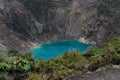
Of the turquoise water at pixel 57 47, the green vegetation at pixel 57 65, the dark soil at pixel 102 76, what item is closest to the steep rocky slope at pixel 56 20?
the turquoise water at pixel 57 47

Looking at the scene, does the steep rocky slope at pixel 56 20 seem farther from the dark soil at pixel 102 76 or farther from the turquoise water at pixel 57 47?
the dark soil at pixel 102 76

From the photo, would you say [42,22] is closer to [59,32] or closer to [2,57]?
[59,32]

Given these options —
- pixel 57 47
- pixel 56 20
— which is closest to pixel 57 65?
pixel 57 47

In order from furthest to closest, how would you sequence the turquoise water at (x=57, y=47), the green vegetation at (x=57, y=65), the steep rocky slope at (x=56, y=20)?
→ 1. the steep rocky slope at (x=56, y=20)
2. the turquoise water at (x=57, y=47)
3. the green vegetation at (x=57, y=65)

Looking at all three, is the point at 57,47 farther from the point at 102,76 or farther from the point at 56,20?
the point at 102,76

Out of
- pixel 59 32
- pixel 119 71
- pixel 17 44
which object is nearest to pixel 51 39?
pixel 59 32

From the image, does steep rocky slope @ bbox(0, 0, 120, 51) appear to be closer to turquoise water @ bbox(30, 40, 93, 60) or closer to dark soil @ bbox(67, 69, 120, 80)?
turquoise water @ bbox(30, 40, 93, 60)
